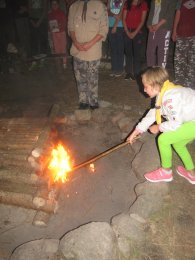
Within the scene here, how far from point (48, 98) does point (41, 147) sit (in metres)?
2.81

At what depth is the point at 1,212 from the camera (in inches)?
157

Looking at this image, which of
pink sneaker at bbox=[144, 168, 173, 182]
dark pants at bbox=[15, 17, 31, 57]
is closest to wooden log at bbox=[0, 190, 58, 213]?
pink sneaker at bbox=[144, 168, 173, 182]

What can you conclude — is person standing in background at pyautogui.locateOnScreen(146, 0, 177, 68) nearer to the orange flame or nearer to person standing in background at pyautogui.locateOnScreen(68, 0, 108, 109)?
person standing in background at pyautogui.locateOnScreen(68, 0, 108, 109)

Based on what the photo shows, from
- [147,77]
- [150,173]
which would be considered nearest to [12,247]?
[150,173]

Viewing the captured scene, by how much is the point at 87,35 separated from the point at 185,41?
2184 millimetres

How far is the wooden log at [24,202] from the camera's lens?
3.90 m

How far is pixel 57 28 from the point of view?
8.84 metres

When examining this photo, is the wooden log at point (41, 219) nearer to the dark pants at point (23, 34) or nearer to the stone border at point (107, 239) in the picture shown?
the stone border at point (107, 239)

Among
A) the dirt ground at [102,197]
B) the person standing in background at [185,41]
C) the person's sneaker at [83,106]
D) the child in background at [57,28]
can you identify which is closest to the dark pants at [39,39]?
the child in background at [57,28]

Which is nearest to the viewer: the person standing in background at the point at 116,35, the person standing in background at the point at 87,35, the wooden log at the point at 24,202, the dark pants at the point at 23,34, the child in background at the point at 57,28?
the wooden log at the point at 24,202

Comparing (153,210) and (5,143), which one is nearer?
Result: (153,210)

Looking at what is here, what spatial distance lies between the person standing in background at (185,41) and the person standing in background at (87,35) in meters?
1.68

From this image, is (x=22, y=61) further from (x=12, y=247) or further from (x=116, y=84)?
(x=12, y=247)

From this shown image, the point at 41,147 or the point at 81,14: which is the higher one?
the point at 81,14
